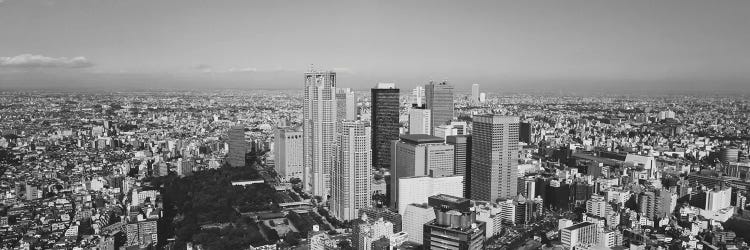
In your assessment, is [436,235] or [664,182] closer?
[436,235]

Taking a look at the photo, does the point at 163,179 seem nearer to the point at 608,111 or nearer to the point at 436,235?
the point at 436,235

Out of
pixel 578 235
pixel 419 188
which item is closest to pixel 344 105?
pixel 419 188

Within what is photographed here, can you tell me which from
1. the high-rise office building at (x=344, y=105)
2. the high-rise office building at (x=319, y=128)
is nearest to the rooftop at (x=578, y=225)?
the high-rise office building at (x=319, y=128)

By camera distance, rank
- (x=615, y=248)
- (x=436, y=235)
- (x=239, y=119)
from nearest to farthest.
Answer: (x=436, y=235)
(x=615, y=248)
(x=239, y=119)

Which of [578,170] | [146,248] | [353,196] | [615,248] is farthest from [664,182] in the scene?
[146,248]

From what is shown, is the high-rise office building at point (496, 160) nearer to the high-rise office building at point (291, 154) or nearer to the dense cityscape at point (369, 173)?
the dense cityscape at point (369, 173)

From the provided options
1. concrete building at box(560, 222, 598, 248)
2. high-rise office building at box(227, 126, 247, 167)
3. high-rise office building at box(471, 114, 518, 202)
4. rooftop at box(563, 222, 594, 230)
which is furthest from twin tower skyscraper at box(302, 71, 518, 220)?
concrete building at box(560, 222, 598, 248)

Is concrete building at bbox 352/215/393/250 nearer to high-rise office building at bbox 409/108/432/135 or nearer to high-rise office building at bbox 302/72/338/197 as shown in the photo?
high-rise office building at bbox 302/72/338/197
